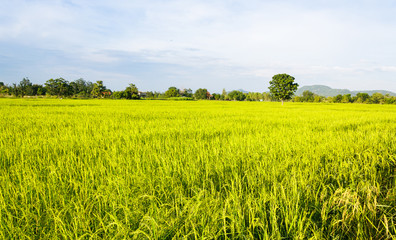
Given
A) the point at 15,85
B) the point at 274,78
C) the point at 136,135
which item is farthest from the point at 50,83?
the point at 136,135

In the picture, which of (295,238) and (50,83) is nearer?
(295,238)

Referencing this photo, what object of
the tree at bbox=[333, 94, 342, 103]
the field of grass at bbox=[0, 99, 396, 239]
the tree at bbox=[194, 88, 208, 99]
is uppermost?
the tree at bbox=[194, 88, 208, 99]

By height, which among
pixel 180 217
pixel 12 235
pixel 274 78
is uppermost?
pixel 274 78

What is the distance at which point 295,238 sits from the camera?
982mm

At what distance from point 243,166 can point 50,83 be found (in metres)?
96.0

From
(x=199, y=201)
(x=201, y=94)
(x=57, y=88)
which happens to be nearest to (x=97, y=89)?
(x=57, y=88)

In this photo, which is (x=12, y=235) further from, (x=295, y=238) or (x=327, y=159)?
(x=327, y=159)

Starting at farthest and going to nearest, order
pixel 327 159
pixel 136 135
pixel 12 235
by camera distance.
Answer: pixel 136 135 < pixel 327 159 < pixel 12 235

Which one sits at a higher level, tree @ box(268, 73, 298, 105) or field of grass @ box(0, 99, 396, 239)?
tree @ box(268, 73, 298, 105)

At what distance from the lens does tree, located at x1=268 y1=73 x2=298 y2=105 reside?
42969 mm

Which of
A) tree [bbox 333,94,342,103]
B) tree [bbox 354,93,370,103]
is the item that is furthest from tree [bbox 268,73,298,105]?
tree [bbox 354,93,370,103]

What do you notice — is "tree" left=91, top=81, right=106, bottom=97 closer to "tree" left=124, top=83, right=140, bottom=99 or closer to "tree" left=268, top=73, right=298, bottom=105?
"tree" left=124, top=83, right=140, bottom=99

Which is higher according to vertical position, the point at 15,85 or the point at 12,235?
the point at 15,85

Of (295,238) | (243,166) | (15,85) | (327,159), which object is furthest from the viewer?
(15,85)
